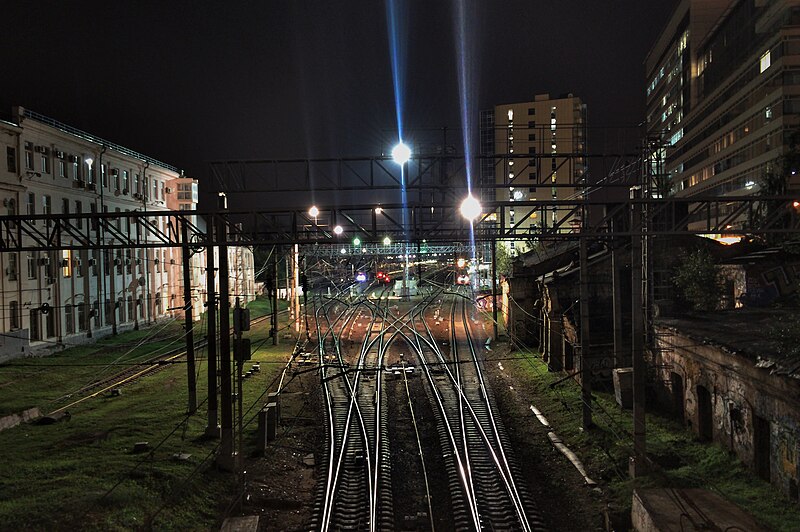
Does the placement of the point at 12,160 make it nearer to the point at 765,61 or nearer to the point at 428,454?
the point at 428,454

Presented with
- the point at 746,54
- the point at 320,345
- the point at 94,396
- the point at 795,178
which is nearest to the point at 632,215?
the point at 94,396

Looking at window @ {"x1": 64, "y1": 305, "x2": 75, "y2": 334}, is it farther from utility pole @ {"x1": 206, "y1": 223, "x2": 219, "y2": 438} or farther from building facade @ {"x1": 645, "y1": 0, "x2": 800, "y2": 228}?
building facade @ {"x1": 645, "y1": 0, "x2": 800, "y2": 228}

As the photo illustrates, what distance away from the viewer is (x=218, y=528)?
10367 mm

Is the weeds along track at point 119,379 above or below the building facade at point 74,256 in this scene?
below

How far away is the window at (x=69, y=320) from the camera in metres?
29.1

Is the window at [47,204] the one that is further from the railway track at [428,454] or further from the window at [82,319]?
the railway track at [428,454]

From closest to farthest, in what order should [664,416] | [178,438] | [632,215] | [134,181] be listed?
[632,215]
[178,438]
[664,416]
[134,181]

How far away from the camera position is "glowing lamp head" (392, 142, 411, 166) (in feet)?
54.9

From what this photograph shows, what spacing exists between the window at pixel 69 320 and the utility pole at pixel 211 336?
1876 centimetres

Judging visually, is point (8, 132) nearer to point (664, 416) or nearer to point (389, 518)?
point (389, 518)

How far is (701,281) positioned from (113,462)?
19.5 m

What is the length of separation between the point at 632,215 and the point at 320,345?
63.8 feet

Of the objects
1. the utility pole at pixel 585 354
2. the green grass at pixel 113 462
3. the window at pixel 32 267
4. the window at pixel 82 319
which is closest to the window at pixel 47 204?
the window at pixel 32 267

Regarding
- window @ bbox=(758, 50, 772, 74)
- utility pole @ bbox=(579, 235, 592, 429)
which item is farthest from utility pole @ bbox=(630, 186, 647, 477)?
window @ bbox=(758, 50, 772, 74)
